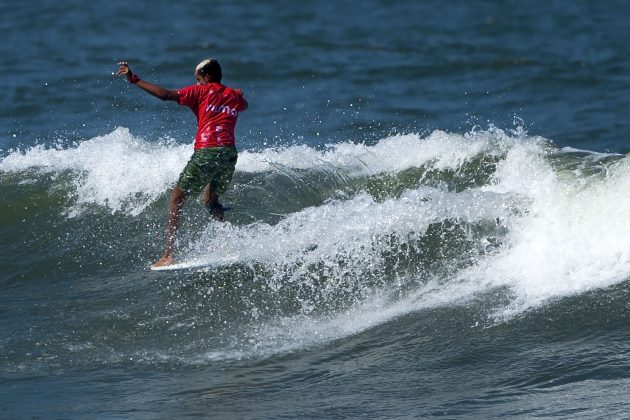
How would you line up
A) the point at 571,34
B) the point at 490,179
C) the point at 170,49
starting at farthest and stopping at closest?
the point at 571,34
the point at 170,49
the point at 490,179

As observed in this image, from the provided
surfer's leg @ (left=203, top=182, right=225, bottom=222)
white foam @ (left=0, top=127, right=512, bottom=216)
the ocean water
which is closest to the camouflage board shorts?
surfer's leg @ (left=203, top=182, right=225, bottom=222)

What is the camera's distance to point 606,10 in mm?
26453

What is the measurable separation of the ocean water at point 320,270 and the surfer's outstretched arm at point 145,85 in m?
1.36

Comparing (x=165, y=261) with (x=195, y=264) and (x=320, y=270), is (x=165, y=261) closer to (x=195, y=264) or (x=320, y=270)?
(x=195, y=264)

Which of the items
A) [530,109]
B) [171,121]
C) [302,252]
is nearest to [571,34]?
[530,109]

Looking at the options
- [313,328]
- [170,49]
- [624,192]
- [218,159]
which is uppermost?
[170,49]

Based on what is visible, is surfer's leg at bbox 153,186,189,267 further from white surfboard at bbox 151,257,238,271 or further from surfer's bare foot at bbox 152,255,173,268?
white surfboard at bbox 151,257,238,271

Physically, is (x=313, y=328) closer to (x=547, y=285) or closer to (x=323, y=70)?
(x=547, y=285)

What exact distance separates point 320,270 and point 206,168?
131 cm

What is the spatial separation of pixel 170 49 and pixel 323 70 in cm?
364

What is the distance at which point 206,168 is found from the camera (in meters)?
9.41

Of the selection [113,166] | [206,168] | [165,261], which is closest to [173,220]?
[165,261]

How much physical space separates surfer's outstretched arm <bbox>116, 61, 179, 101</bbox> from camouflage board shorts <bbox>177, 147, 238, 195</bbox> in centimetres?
58

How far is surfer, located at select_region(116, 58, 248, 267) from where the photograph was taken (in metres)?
9.28
